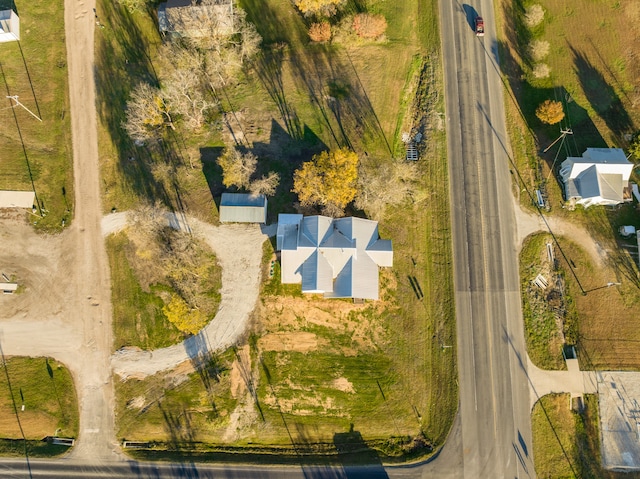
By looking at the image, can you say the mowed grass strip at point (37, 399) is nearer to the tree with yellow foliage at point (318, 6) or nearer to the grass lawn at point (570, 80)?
the tree with yellow foliage at point (318, 6)

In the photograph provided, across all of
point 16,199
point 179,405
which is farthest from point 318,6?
point 179,405

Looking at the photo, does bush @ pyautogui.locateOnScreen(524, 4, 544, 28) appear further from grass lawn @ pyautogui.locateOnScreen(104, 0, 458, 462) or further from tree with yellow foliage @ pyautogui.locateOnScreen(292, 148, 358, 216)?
tree with yellow foliage @ pyautogui.locateOnScreen(292, 148, 358, 216)

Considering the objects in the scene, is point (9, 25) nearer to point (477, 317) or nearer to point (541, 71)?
point (541, 71)

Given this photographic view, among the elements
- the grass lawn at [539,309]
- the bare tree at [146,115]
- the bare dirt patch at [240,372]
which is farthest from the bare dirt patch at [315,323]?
the bare tree at [146,115]

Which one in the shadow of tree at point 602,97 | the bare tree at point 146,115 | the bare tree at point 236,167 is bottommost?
the bare tree at point 236,167

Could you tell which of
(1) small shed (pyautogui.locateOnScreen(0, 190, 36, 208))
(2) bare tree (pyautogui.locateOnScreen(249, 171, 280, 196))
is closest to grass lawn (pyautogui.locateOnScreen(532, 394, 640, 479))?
(2) bare tree (pyautogui.locateOnScreen(249, 171, 280, 196))

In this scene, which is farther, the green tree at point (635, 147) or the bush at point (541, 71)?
the bush at point (541, 71)
